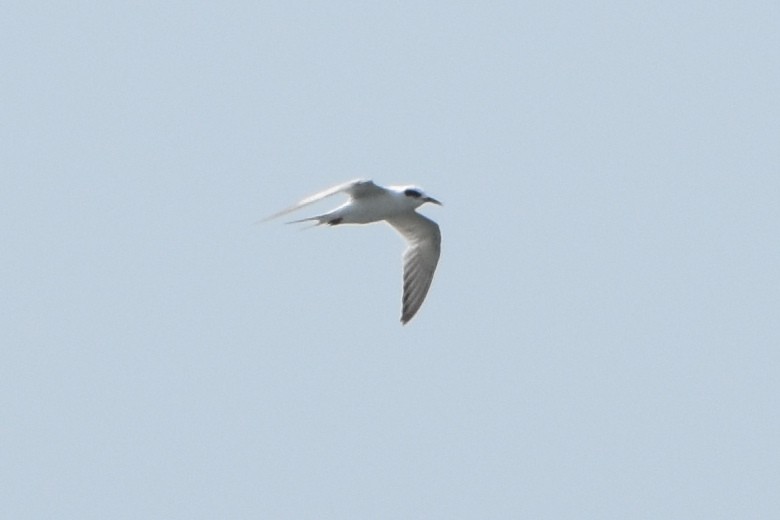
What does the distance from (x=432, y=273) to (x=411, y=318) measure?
624 mm

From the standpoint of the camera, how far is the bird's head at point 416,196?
17.9 metres

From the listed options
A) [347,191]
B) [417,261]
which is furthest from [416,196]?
[417,261]

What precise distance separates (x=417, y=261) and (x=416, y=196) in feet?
5.48

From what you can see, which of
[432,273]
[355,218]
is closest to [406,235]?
[432,273]

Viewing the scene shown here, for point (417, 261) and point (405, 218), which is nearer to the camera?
point (405, 218)

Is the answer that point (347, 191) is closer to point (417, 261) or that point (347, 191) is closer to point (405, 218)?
point (405, 218)

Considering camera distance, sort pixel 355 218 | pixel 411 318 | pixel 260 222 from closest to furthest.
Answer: pixel 260 222
pixel 355 218
pixel 411 318

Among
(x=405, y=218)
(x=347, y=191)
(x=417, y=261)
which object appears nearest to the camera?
(x=347, y=191)

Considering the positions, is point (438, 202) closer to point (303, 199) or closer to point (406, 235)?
point (406, 235)

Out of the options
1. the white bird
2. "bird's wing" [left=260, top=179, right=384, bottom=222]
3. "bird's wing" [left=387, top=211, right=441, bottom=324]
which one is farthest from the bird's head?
"bird's wing" [left=387, top=211, right=441, bottom=324]

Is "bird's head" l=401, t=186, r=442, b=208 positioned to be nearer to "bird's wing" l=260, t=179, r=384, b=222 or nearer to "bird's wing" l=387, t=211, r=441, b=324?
"bird's wing" l=260, t=179, r=384, b=222

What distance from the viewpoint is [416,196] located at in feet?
58.9

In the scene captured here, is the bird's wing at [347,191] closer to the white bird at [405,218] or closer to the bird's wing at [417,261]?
the white bird at [405,218]

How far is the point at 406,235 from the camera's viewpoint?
63.8 feet
